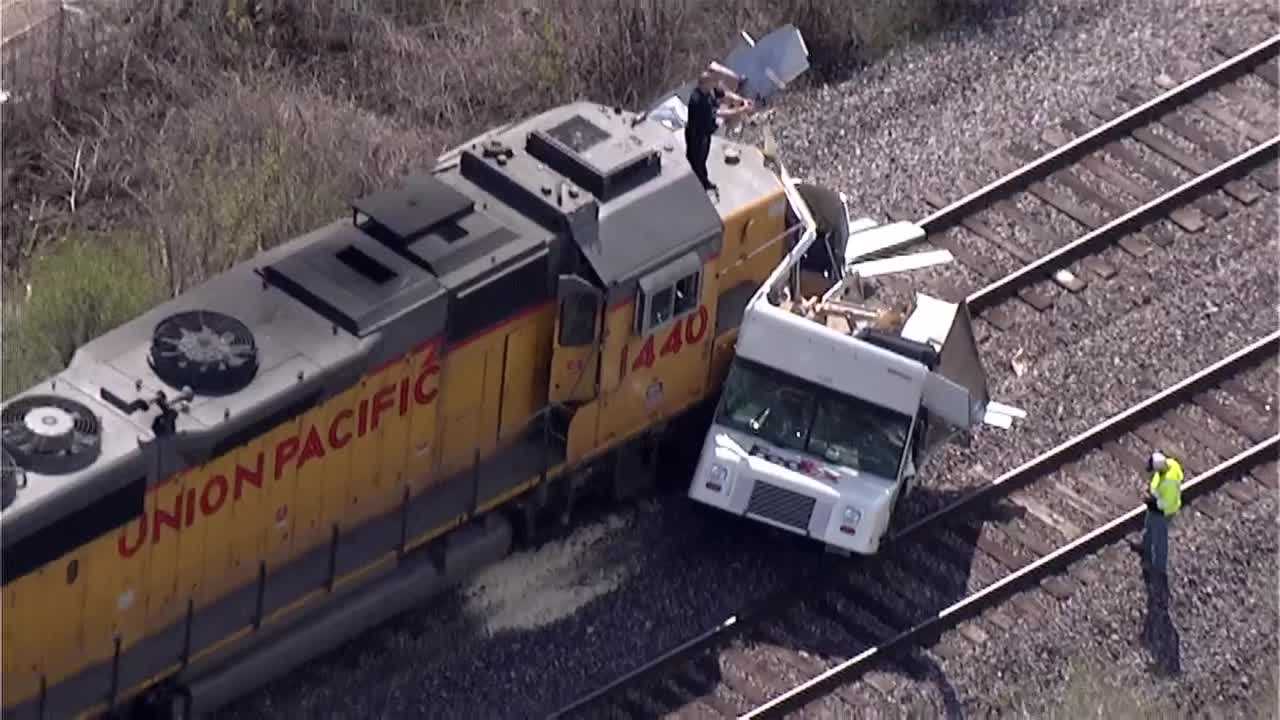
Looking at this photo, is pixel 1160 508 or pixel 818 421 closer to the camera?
pixel 818 421

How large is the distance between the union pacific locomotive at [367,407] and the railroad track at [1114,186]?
3.76 m

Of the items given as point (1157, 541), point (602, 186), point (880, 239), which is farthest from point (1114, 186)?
point (602, 186)

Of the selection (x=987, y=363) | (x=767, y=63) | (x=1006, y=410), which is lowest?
(x=987, y=363)

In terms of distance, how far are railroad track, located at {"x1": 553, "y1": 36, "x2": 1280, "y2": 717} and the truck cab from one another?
683 mm

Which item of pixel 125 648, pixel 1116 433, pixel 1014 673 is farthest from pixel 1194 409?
pixel 125 648

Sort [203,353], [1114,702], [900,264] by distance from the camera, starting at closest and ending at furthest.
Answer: [203,353], [1114,702], [900,264]

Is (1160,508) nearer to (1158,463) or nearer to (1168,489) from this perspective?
(1168,489)

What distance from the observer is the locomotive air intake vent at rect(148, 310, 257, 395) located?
19016 mm

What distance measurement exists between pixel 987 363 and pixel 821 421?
11.0 feet

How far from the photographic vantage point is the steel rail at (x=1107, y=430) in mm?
23375

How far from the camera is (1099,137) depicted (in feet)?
90.4

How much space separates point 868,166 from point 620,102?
2705mm

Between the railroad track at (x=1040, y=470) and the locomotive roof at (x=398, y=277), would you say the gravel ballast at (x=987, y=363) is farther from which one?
the locomotive roof at (x=398, y=277)

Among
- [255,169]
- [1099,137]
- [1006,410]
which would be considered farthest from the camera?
[1099,137]
